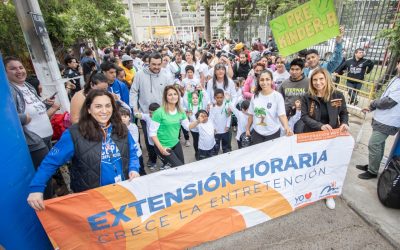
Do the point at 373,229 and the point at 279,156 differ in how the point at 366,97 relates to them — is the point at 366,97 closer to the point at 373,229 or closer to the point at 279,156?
the point at 373,229

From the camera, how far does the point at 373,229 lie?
289 cm

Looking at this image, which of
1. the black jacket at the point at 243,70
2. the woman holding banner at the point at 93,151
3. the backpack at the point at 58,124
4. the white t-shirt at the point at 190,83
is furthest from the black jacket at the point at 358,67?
the backpack at the point at 58,124

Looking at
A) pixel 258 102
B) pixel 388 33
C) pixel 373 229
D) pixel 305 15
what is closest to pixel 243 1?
pixel 388 33

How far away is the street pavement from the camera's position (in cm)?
272

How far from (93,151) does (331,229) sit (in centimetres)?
285

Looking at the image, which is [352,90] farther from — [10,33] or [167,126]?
[10,33]

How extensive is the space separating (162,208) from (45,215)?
105 cm

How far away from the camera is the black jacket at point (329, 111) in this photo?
10.1 ft

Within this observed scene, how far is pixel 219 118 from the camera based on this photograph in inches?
166

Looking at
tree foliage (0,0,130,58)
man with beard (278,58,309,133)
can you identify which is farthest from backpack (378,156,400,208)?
tree foliage (0,0,130,58)

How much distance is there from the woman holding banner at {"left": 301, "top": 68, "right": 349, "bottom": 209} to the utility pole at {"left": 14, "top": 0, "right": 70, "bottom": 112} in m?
4.47

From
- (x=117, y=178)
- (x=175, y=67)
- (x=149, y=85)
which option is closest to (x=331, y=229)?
(x=117, y=178)

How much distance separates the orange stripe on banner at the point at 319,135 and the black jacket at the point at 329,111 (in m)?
0.17

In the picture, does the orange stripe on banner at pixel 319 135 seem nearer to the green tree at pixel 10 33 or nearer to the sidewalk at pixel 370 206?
the sidewalk at pixel 370 206
